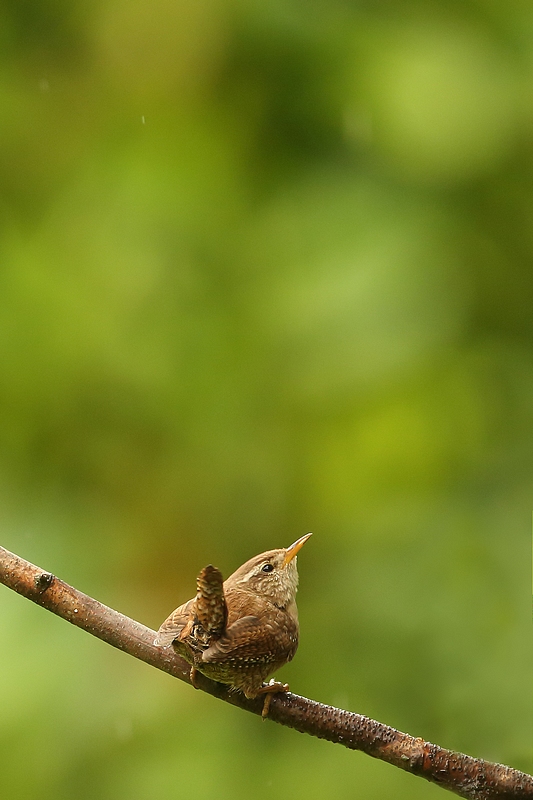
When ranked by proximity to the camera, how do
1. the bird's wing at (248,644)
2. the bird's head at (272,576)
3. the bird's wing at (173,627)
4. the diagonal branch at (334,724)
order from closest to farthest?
1. the diagonal branch at (334,724)
2. the bird's wing at (173,627)
3. the bird's wing at (248,644)
4. the bird's head at (272,576)

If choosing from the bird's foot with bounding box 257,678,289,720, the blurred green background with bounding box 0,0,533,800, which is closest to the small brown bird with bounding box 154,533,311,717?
the bird's foot with bounding box 257,678,289,720

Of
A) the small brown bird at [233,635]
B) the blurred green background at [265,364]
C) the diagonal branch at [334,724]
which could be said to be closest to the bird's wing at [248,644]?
the small brown bird at [233,635]

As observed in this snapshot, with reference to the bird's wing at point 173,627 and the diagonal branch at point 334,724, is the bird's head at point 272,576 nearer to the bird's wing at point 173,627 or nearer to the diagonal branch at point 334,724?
the bird's wing at point 173,627

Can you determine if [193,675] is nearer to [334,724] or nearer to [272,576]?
[334,724]

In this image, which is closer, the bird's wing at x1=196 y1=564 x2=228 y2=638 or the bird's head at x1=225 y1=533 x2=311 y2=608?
the bird's wing at x1=196 y1=564 x2=228 y2=638

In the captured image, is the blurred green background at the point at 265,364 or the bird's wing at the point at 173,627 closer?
the bird's wing at the point at 173,627

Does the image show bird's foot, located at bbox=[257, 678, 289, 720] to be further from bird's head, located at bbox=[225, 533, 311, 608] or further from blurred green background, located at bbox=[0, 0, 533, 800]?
blurred green background, located at bbox=[0, 0, 533, 800]

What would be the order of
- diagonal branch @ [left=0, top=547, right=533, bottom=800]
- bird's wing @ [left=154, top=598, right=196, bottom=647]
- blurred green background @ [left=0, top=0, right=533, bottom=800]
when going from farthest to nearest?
1. blurred green background @ [left=0, top=0, right=533, bottom=800]
2. bird's wing @ [left=154, top=598, right=196, bottom=647]
3. diagonal branch @ [left=0, top=547, right=533, bottom=800]
